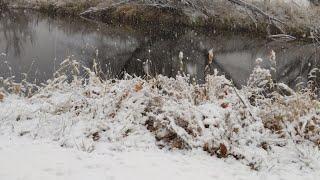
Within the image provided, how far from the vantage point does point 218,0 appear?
16.7m

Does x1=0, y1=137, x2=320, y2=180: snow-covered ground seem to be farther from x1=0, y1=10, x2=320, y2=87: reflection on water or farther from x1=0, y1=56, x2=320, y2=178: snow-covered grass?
x1=0, y1=10, x2=320, y2=87: reflection on water

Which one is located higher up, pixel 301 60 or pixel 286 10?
pixel 286 10

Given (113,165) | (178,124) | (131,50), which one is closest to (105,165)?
(113,165)

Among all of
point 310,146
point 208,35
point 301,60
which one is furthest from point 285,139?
point 208,35

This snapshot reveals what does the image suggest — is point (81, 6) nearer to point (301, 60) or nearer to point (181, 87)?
point (301, 60)

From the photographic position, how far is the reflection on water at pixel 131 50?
32.7 feet

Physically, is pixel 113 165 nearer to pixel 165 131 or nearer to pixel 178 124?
pixel 165 131

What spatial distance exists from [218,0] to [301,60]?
18.3 ft

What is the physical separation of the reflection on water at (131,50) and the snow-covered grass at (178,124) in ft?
11.7

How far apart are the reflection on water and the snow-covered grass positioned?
11.7 ft

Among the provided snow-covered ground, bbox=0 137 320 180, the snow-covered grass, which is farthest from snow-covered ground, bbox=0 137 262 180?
→ the snow-covered grass

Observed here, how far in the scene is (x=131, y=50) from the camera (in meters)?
12.2

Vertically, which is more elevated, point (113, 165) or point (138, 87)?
point (138, 87)

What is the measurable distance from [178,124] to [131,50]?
7.93 meters
